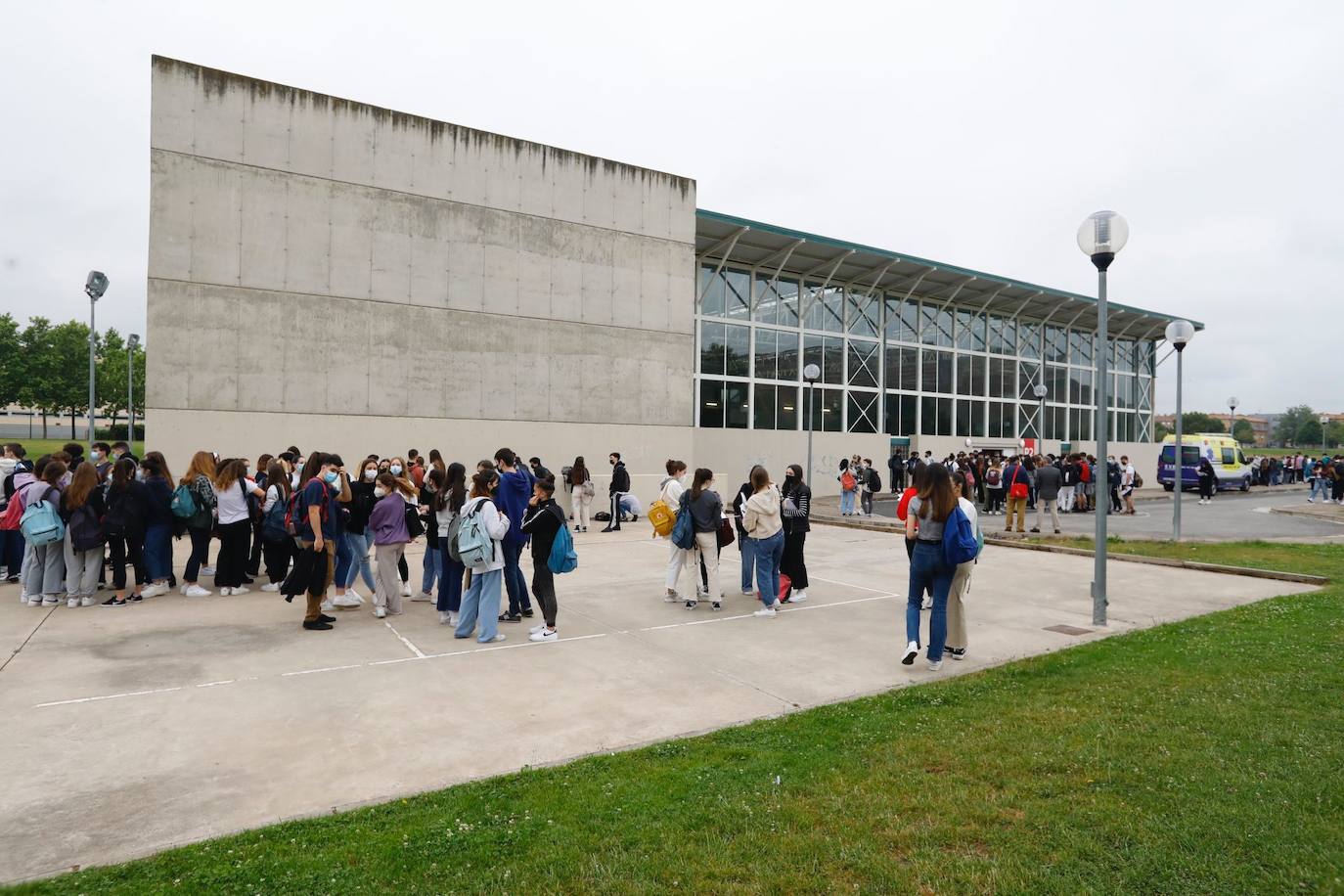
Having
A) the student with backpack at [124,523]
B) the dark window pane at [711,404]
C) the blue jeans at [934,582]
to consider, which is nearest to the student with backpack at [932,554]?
the blue jeans at [934,582]

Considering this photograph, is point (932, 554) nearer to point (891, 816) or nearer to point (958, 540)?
point (958, 540)

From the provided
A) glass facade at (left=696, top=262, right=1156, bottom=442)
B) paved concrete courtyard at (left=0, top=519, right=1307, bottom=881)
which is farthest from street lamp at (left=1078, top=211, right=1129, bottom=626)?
glass facade at (left=696, top=262, right=1156, bottom=442)

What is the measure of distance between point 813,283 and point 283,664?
28.6 metres

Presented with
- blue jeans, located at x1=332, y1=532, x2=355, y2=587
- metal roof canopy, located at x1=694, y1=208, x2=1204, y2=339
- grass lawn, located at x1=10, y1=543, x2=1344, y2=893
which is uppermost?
metal roof canopy, located at x1=694, y1=208, x2=1204, y2=339

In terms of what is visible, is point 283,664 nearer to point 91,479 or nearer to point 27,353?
point 91,479

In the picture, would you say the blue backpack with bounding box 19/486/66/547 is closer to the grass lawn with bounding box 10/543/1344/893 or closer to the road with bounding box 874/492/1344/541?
the grass lawn with bounding box 10/543/1344/893

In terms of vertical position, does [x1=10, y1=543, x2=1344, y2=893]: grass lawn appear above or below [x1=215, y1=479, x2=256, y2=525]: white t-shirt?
below

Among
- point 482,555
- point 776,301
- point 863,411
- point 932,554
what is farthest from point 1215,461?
point 482,555

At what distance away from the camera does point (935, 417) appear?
36.0 m

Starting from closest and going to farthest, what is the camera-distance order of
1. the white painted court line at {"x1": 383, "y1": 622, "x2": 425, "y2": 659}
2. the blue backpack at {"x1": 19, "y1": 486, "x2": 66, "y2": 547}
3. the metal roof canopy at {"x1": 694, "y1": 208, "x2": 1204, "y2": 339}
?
the white painted court line at {"x1": 383, "y1": 622, "x2": 425, "y2": 659} < the blue backpack at {"x1": 19, "y1": 486, "x2": 66, "y2": 547} < the metal roof canopy at {"x1": 694, "y1": 208, "x2": 1204, "y2": 339}

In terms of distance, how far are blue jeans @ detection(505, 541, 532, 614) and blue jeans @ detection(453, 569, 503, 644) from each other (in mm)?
171

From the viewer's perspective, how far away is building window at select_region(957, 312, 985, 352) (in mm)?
37250

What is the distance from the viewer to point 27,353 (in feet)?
180

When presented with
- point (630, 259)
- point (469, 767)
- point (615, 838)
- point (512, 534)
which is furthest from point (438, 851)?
point (630, 259)
